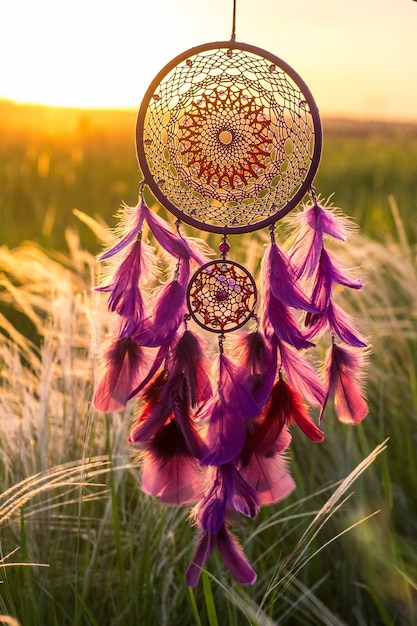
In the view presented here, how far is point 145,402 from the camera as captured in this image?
815 mm

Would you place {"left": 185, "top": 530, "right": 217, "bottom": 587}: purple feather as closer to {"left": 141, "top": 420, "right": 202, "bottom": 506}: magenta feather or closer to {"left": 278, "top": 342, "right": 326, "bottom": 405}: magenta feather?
{"left": 141, "top": 420, "right": 202, "bottom": 506}: magenta feather

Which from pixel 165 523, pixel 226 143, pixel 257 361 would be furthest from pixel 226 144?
pixel 165 523

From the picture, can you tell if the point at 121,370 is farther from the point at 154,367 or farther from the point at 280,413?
the point at 280,413

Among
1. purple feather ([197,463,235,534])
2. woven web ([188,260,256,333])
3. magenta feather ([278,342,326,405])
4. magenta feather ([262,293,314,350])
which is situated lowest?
purple feather ([197,463,235,534])

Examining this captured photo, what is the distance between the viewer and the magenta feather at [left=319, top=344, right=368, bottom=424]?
844 millimetres

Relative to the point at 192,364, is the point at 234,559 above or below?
below

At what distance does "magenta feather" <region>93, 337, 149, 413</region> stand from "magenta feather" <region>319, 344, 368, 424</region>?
7.7 inches

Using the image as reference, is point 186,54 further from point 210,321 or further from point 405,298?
point 405,298

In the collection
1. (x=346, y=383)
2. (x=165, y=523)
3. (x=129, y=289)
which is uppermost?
(x=129, y=289)

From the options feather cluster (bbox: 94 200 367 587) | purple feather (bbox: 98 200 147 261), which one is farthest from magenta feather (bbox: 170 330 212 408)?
purple feather (bbox: 98 200 147 261)

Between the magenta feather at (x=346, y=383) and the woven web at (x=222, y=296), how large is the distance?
12 centimetres

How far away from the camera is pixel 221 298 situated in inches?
30.6

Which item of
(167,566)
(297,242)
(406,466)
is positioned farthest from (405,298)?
(297,242)

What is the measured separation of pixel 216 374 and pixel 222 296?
0.25 ft
